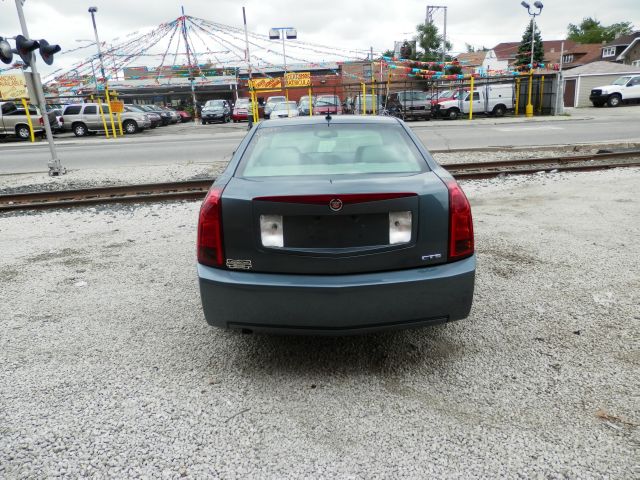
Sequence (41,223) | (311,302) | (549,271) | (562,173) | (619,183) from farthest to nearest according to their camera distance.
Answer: (562,173) < (619,183) < (41,223) < (549,271) < (311,302)

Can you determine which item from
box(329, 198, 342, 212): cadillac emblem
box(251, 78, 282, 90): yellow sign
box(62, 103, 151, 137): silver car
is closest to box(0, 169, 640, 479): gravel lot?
box(329, 198, 342, 212): cadillac emblem

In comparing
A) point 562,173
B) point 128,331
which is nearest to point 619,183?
point 562,173

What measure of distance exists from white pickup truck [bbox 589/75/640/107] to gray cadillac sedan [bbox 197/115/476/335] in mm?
37676

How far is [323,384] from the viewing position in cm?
290

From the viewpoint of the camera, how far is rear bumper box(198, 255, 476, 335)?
103 inches

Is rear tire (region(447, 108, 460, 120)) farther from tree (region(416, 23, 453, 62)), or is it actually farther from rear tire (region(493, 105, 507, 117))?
tree (region(416, 23, 453, 62))

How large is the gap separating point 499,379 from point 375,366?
75 centimetres

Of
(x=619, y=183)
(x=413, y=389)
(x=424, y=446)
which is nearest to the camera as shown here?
(x=424, y=446)

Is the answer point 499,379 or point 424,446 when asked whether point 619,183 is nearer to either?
point 499,379

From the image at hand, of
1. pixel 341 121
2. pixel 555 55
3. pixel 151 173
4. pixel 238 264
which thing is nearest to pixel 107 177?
pixel 151 173

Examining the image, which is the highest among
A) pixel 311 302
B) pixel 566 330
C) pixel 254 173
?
pixel 254 173

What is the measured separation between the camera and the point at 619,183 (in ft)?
26.9

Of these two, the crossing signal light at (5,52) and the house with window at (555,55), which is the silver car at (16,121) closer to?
the crossing signal light at (5,52)

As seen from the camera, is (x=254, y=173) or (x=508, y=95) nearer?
(x=254, y=173)
